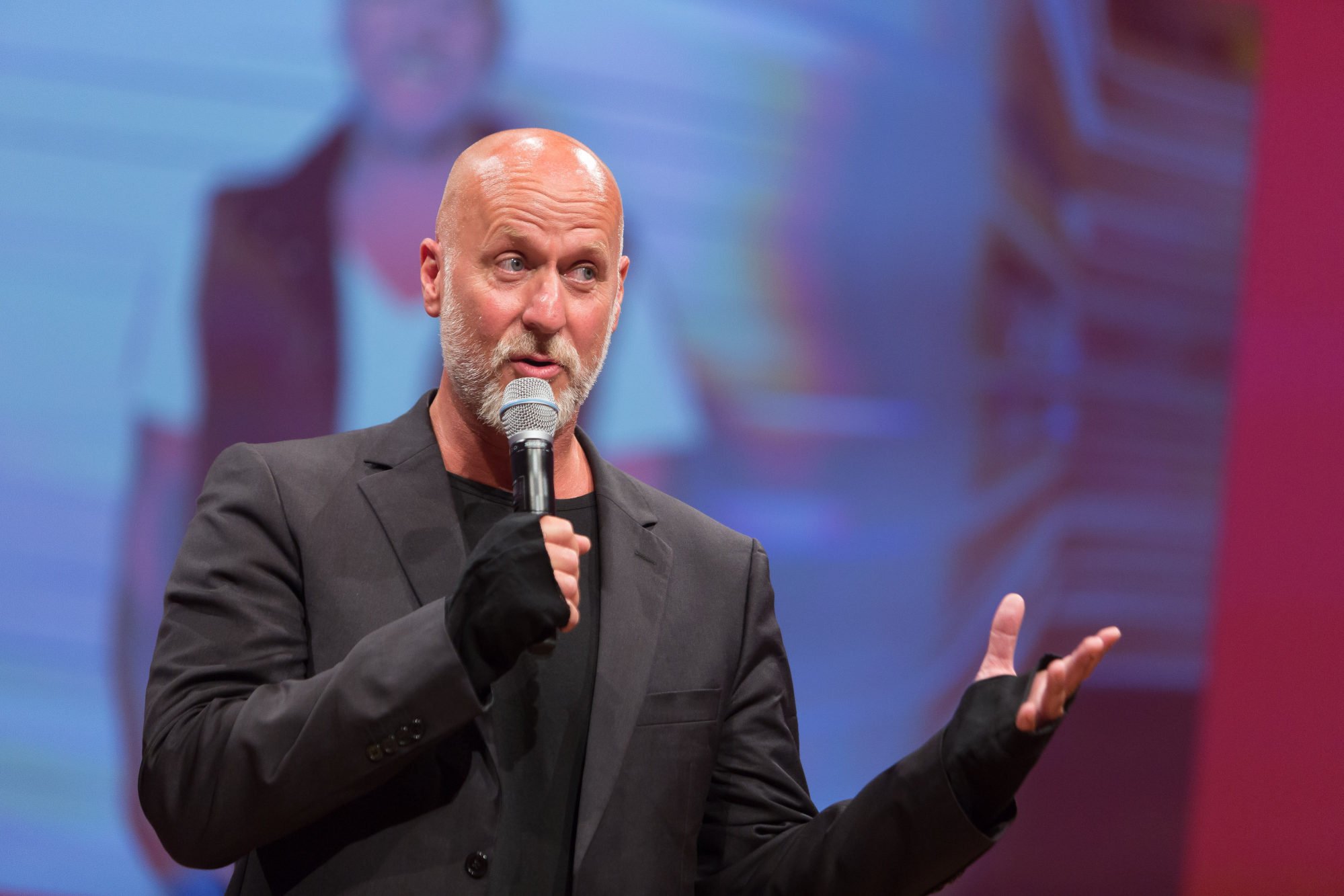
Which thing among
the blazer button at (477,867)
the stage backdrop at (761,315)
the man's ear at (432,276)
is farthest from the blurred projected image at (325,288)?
the blazer button at (477,867)

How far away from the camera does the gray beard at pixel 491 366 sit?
1.74 metres

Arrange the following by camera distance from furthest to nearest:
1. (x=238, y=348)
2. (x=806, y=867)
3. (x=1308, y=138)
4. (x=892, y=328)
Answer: (x=1308, y=138)
(x=892, y=328)
(x=238, y=348)
(x=806, y=867)

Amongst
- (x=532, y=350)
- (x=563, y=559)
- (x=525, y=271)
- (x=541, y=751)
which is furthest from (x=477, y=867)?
(x=525, y=271)

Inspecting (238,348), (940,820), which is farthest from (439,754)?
(238,348)

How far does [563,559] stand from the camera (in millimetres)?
1370

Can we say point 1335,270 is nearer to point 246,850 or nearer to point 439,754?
point 439,754

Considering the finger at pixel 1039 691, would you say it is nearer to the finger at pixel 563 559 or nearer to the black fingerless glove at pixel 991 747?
Answer: the black fingerless glove at pixel 991 747

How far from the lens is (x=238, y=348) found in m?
2.97

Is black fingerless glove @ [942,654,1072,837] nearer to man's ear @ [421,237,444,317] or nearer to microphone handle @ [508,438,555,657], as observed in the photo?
microphone handle @ [508,438,555,657]

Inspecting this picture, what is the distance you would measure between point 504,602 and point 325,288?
189cm

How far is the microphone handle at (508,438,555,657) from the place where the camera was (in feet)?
4.67

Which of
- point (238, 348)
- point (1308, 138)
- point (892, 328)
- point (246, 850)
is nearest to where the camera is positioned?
point (246, 850)

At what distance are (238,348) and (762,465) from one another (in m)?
1.35

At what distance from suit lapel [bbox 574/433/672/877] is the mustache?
0.26 meters
